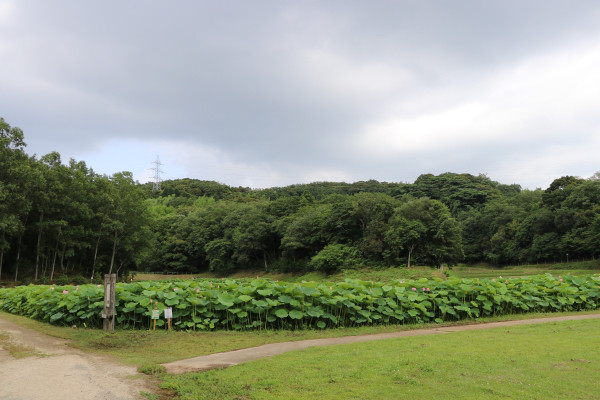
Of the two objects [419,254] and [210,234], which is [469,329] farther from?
[210,234]

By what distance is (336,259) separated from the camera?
156 feet

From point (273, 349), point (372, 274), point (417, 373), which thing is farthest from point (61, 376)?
point (372, 274)

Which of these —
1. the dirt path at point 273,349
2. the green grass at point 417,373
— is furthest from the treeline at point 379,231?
the green grass at point 417,373

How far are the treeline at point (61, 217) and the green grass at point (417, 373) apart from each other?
27.3 m

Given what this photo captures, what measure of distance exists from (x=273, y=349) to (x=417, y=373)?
319 cm

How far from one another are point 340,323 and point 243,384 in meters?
5.67

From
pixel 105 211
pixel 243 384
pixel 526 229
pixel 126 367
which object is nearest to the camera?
pixel 243 384

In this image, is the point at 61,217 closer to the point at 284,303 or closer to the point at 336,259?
the point at 336,259

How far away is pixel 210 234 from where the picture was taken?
68188mm

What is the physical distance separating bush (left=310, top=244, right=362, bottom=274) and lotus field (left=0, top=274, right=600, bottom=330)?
3434cm

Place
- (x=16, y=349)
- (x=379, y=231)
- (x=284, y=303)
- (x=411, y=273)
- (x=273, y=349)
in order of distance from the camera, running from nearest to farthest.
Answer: (x=16, y=349), (x=273, y=349), (x=284, y=303), (x=411, y=273), (x=379, y=231)

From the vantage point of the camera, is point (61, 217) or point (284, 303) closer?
point (284, 303)

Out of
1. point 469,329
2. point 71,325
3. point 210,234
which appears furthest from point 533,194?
point 71,325

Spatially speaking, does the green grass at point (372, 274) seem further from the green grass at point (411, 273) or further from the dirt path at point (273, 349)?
the dirt path at point (273, 349)
